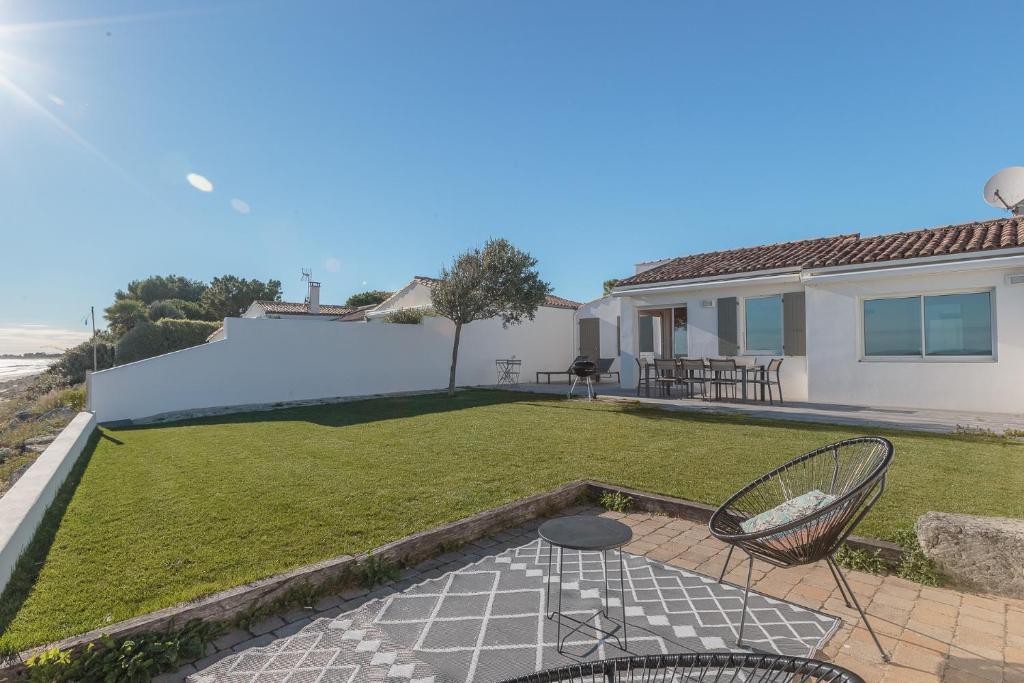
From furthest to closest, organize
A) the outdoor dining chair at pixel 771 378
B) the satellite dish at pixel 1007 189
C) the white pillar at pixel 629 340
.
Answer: the white pillar at pixel 629 340
the outdoor dining chair at pixel 771 378
the satellite dish at pixel 1007 189

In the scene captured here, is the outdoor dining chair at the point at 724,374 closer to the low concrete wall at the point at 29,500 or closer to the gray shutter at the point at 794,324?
the gray shutter at the point at 794,324

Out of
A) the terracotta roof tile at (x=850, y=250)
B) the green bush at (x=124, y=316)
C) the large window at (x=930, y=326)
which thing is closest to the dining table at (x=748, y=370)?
the large window at (x=930, y=326)

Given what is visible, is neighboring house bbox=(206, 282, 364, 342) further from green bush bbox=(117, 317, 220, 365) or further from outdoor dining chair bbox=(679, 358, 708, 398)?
outdoor dining chair bbox=(679, 358, 708, 398)

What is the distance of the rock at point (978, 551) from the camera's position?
291 centimetres

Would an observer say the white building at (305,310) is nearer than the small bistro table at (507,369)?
No

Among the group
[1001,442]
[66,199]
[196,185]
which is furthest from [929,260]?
[66,199]

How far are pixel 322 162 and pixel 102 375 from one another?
8315mm

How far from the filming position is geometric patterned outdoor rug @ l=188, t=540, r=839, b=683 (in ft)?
7.75

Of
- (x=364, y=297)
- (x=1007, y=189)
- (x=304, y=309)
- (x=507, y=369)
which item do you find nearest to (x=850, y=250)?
(x=1007, y=189)

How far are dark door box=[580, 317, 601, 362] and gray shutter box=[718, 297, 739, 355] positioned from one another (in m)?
8.36

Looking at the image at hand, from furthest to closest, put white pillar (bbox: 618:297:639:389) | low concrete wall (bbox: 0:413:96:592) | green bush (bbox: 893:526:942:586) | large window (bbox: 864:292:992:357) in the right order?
white pillar (bbox: 618:297:639:389) < large window (bbox: 864:292:992:357) < low concrete wall (bbox: 0:413:96:592) < green bush (bbox: 893:526:942:586)

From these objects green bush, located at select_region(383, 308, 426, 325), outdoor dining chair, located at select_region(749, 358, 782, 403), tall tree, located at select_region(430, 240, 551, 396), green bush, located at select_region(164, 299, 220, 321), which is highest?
green bush, located at select_region(164, 299, 220, 321)

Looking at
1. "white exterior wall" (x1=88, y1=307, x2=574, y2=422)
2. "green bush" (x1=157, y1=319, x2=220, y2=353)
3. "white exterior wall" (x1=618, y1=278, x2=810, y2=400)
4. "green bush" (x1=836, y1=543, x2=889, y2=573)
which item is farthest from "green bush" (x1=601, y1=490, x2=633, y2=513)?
"green bush" (x1=157, y1=319, x2=220, y2=353)

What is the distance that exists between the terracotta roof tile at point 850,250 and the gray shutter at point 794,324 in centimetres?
87
